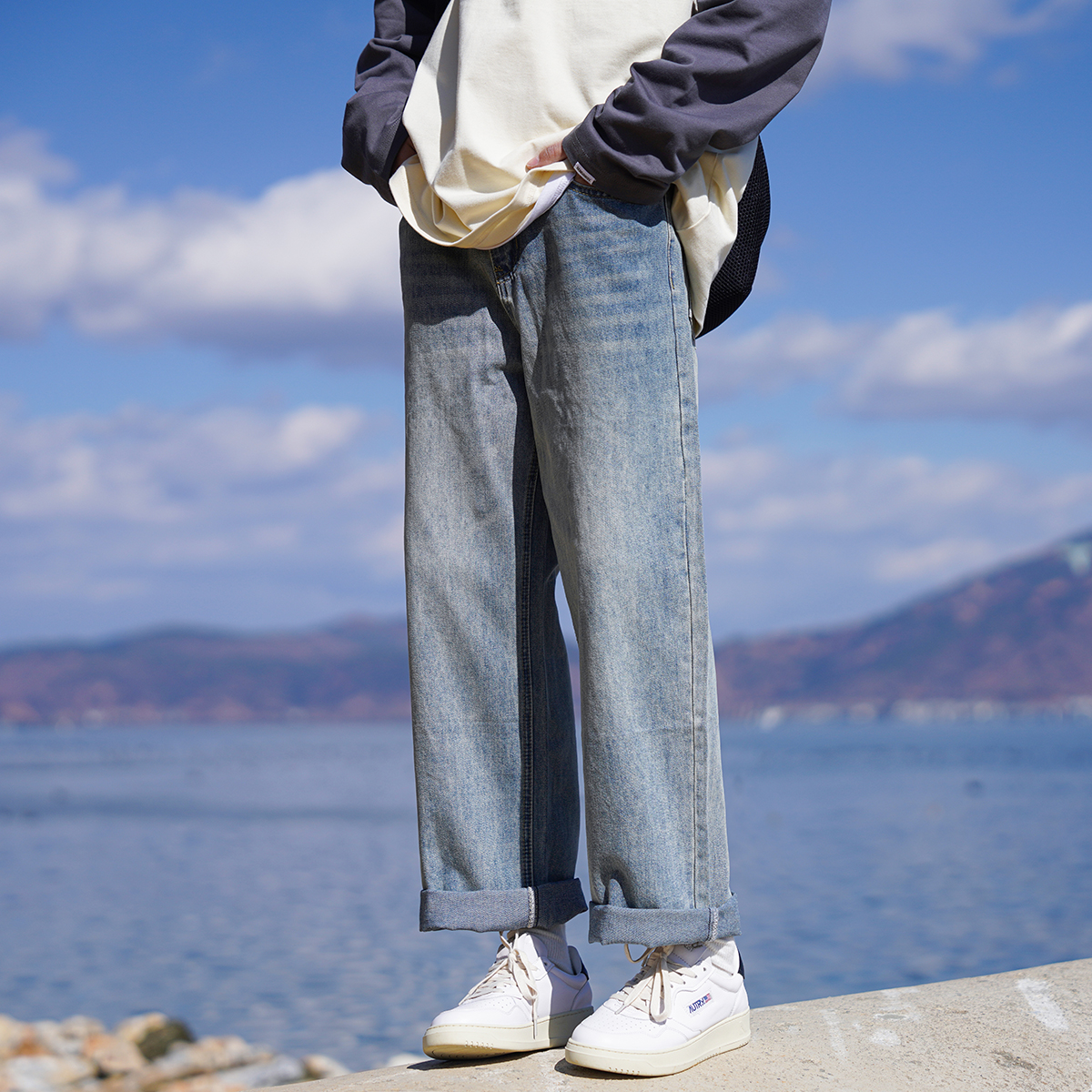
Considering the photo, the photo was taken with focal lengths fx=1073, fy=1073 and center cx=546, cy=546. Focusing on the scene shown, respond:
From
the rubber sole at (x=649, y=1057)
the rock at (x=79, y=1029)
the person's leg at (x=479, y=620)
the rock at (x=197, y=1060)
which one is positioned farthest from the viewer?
the rock at (x=79, y=1029)

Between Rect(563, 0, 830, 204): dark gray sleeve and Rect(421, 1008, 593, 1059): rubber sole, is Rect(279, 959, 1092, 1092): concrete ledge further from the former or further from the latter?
Rect(563, 0, 830, 204): dark gray sleeve

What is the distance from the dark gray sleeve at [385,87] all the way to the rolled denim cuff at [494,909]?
3.73 ft

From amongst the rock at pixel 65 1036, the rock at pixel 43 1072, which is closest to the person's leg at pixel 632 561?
the rock at pixel 43 1072

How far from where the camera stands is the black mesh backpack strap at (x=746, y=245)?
1.71m

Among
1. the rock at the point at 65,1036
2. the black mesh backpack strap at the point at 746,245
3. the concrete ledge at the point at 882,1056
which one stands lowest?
the rock at the point at 65,1036

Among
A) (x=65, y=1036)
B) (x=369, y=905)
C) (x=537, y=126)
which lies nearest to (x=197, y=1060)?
(x=65, y=1036)

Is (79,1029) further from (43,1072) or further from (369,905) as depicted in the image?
(369,905)

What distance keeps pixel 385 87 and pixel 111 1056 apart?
25.2 feet

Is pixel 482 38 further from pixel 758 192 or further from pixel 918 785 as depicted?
pixel 918 785

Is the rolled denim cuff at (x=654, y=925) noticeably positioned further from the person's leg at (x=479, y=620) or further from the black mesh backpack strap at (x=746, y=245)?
the black mesh backpack strap at (x=746, y=245)

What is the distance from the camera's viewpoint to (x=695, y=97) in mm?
1530

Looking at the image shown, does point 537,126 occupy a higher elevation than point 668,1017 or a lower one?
higher

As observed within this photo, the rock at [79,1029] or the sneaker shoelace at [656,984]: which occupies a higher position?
the sneaker shoelace at [656,984]

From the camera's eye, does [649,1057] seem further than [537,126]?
No
